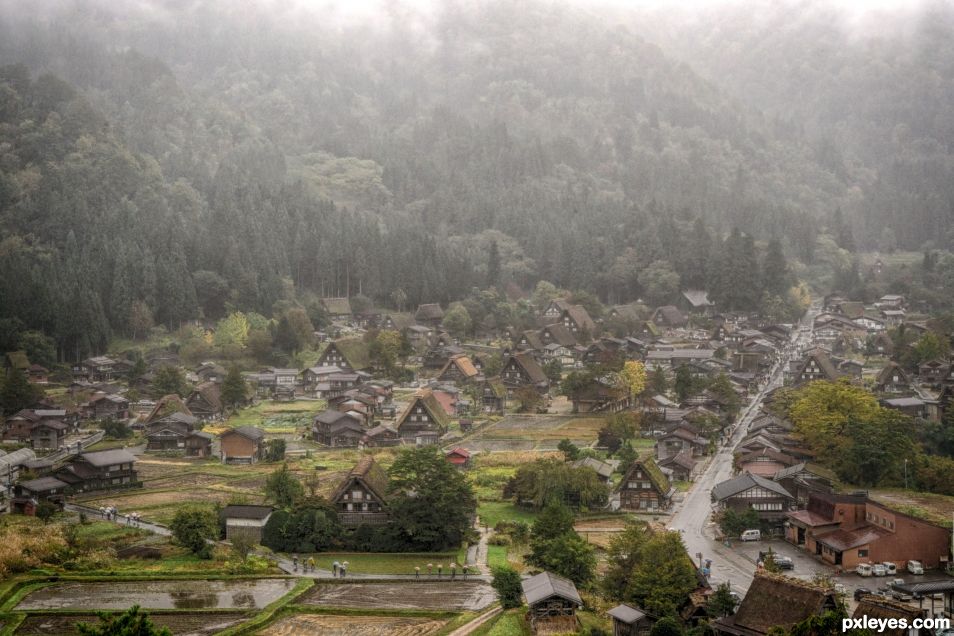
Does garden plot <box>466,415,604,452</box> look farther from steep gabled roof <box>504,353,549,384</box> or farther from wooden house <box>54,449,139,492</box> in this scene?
wooden house <box>54,449,139,492</box>

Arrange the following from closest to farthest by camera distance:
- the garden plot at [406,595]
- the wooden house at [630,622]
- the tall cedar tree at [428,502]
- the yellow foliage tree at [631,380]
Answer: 1. the wooden house at [630,622]
2. the garden plot at [406,595]
3. the tall cedar tree at [428,502]
4. the yellow foliage tree at [631,380]

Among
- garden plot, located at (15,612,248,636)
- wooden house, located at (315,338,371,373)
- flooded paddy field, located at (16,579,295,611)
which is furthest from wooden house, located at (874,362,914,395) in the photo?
garden plot, located at (15,612,248,636)

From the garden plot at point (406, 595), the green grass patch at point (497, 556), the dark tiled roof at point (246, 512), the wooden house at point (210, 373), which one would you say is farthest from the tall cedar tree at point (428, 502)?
the wooden house at point (210, 373)

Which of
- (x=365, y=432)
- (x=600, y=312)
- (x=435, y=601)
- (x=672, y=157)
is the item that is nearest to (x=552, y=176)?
(x=672, y=157)

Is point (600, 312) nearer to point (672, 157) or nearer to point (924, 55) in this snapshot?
point (672, 157)

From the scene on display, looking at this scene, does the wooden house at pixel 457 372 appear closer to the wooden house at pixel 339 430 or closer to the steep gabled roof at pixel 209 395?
the wooden house at pixel 339 430

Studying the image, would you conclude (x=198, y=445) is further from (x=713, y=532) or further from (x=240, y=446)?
(x=713, y=532)

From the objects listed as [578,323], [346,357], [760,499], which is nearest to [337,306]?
[346,357]
